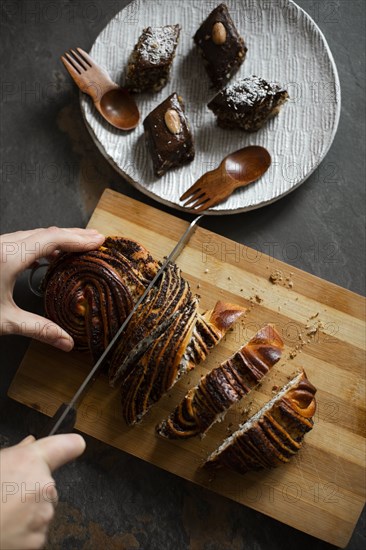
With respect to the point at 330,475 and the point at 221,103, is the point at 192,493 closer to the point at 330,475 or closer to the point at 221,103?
the point at 330,475

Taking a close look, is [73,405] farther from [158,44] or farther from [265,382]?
[158,44]

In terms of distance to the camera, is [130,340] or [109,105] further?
[109,105]

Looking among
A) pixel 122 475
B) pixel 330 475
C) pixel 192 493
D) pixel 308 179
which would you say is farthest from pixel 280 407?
pixel 308 179

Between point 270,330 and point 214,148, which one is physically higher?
point 214,148

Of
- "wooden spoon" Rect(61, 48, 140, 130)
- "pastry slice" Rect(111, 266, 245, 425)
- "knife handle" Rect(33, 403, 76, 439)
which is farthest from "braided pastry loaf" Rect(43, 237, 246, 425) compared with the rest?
"wooden spoon" Rect(61, 48, 140, 130)

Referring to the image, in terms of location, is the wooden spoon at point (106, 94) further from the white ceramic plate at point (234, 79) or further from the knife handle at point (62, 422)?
the knife handle at point (62, 422)

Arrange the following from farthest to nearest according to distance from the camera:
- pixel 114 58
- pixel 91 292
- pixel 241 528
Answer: pixel 114 58 → pixel 241 528 → pixel 91 292

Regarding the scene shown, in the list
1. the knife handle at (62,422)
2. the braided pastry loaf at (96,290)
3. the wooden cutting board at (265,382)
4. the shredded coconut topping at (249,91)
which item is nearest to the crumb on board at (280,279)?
the wooden cutting board at (265,382)
